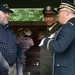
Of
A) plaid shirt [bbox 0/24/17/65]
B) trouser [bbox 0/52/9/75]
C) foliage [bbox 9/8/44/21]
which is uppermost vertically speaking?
foliage [bbox 9/8/44/21]

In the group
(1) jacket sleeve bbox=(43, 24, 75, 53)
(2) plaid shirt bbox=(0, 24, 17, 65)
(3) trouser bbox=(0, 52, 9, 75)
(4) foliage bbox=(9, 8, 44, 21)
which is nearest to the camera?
(3) trouser bbox=(0, 52, 9, 75)

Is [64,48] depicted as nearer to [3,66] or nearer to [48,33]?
[3,66]

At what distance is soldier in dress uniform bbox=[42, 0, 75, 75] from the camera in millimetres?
3203

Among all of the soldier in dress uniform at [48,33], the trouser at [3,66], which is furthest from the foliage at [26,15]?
the trouser at [3,66]

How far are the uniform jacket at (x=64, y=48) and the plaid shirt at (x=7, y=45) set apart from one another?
3.12 ft

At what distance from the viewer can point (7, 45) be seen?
4188mm

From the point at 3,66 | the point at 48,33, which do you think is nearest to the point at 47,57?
the point at 48,33

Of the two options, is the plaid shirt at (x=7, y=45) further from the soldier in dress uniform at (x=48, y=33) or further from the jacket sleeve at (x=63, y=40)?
the jacket sleeve at (x=63, y=40)

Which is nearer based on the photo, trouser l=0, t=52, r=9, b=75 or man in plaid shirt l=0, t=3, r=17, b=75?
trouser l=0, t=52, r=9, b=75

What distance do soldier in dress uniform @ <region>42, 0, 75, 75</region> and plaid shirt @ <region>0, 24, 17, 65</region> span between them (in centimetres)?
94

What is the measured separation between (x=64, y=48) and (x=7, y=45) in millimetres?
1223

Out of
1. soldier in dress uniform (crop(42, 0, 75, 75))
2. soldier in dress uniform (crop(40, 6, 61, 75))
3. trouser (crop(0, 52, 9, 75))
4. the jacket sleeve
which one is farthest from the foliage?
trouser (crop(0, 52, 9, 75))

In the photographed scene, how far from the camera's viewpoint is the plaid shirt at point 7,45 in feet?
13.6

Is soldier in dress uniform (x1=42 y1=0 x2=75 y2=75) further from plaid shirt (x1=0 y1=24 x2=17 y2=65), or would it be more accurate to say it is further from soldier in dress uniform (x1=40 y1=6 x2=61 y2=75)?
plaid shirt (x1=0 y1=24 x2=17 y2=65)
